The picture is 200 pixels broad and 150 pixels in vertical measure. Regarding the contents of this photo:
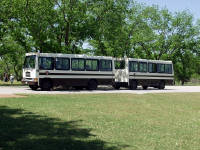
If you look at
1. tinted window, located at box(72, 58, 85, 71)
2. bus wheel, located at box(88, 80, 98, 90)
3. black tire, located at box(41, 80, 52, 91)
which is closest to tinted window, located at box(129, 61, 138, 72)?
bus wheel, located at box(88, 80, 98, 90)

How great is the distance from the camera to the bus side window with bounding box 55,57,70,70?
23.5 m

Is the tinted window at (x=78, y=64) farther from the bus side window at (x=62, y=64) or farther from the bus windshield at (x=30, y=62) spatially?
the bus windshield at (x=30, y=62)

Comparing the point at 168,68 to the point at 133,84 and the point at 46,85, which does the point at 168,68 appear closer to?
the point at 133,84

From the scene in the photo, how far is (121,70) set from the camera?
91.7 ft

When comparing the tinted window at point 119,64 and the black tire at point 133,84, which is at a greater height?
the tinted window at point 119,64

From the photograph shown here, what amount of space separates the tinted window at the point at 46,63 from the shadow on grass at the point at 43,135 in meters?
13.6

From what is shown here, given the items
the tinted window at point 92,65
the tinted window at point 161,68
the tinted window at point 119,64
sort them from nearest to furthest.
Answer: the tinted window at point 92,65, the tinted window at point 119,64, the tinted window at point 161,68

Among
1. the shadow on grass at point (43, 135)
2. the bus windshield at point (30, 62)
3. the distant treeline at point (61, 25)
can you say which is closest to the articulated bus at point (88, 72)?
the bus windshield at point (30, 62)

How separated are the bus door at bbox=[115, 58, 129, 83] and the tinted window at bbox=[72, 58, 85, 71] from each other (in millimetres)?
4260

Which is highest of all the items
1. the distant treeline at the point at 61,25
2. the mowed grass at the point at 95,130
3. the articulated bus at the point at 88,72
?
the distant treeline at the point at 61,25

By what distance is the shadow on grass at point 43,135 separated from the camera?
237 inches

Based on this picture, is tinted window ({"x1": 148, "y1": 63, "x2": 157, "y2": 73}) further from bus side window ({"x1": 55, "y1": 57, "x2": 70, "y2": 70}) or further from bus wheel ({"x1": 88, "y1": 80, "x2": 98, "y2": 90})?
bus side window ({"x1": 55, "y1": 57, "x2": 70, "y2": 70})

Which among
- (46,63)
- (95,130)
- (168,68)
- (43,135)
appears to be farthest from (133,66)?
(43,135)

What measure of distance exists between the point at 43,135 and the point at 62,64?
672 inches
